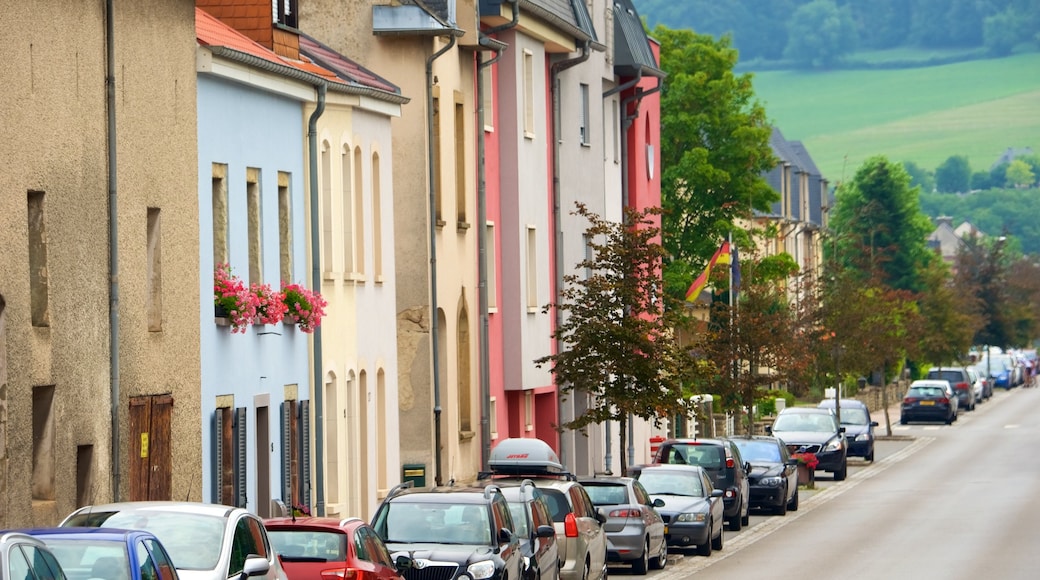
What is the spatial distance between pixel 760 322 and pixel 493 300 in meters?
13.0

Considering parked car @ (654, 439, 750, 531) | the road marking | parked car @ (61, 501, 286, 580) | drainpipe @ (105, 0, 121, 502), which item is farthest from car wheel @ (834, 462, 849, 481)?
parked car @ (61, 501, 286, 580)

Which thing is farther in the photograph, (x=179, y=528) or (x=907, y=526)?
(x=907, y=526)

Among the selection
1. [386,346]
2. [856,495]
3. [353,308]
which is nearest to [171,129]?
[353,308]

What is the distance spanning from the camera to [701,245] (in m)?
70.9

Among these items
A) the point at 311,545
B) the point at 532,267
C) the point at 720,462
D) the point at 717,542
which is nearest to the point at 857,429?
the point at 532,267

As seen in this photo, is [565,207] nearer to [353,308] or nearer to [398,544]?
[353,308]

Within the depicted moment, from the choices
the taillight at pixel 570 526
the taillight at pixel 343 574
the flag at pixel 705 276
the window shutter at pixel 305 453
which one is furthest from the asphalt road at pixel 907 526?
the taillight at pixel 343 574

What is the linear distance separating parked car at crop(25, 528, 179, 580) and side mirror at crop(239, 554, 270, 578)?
1.35 meters

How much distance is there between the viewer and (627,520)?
29.6 meters

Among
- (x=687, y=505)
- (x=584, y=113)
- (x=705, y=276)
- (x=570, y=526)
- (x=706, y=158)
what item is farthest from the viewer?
(x=706, y=158)

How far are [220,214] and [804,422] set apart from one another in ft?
97.5

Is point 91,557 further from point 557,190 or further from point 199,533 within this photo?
point 557,190

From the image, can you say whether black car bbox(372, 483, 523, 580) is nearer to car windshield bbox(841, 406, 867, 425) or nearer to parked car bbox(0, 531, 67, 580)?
parked car bbox(0, 531, 67, 580)

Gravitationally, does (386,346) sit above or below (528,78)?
below
